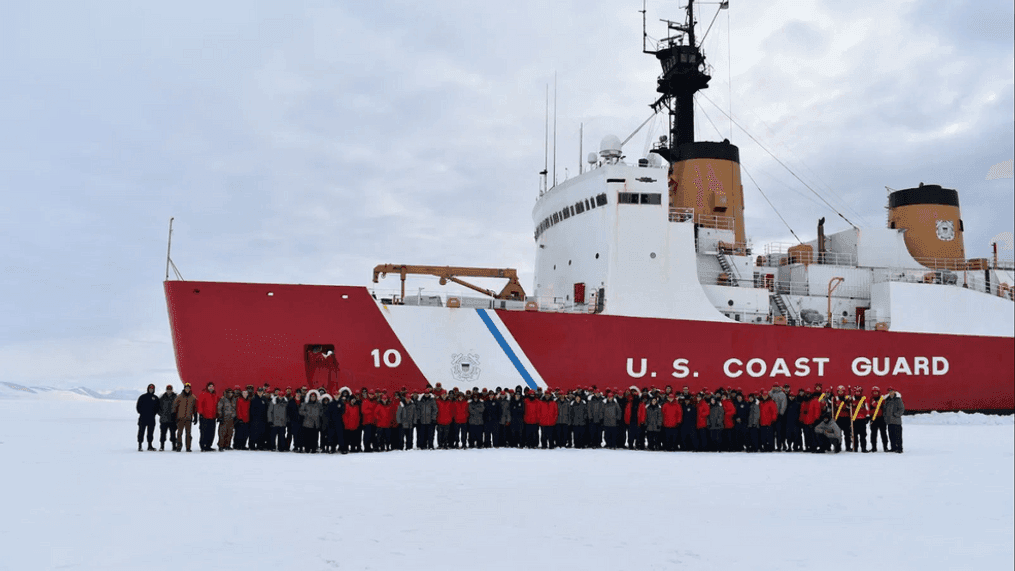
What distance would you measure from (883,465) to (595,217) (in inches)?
366

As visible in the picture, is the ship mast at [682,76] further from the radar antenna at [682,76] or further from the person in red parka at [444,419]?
the person in red parka at [444,419]

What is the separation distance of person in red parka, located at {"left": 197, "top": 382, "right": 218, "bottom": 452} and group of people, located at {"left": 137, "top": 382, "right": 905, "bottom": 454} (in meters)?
0.02

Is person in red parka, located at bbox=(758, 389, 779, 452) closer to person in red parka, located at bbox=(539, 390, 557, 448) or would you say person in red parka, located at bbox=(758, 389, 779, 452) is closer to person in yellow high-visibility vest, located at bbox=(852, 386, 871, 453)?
person in yellow high-visibility vest, located at bbox=(852, 386, 871, 453)

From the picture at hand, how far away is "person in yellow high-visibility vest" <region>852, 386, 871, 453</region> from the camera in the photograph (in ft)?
42.6

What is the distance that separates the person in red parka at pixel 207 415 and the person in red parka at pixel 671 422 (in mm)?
7228

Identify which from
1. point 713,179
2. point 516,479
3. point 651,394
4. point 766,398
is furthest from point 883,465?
point 713,179

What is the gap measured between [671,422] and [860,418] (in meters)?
3.31

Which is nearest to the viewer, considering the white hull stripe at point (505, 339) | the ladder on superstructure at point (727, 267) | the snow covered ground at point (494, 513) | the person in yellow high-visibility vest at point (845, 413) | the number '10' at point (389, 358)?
the snow covered ground at point (494, 513)

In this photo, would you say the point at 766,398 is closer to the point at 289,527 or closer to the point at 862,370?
the point at 862,370

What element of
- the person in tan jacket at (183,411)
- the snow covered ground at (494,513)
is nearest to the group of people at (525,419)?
the person in tan jacket at (183,411)

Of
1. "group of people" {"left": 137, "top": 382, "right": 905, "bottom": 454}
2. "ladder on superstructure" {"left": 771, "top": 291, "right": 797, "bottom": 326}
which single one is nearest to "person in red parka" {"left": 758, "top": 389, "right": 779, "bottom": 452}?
"group of people" {"left": 137, "top": 382, "right": 905, "bottom": 454}

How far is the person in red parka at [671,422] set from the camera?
12961mm

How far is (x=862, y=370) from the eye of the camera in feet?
61.7

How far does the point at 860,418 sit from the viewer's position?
43.5 feet
